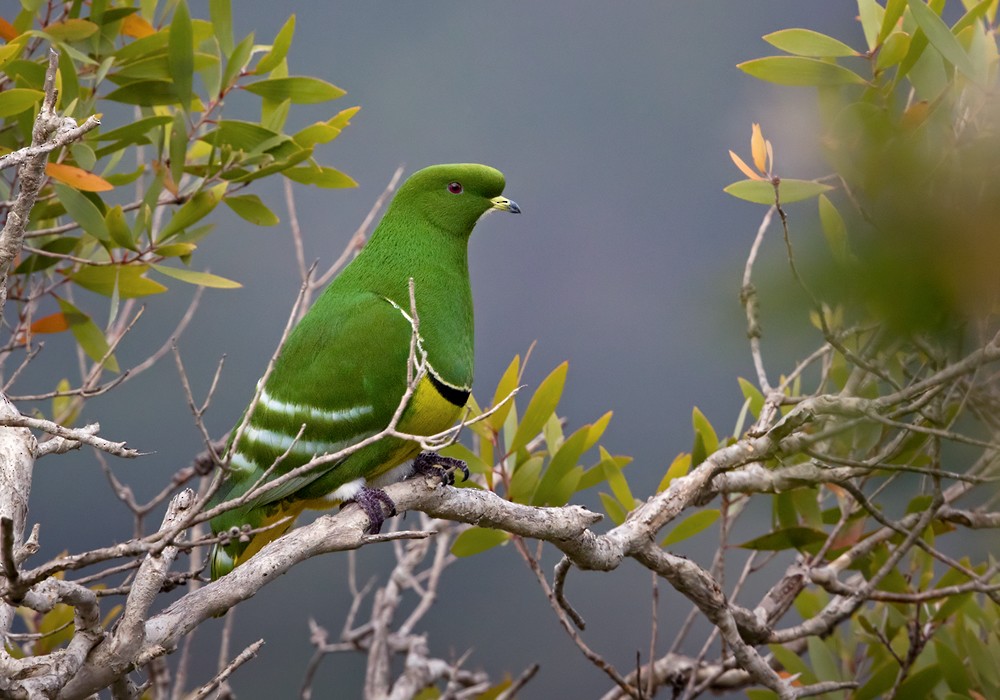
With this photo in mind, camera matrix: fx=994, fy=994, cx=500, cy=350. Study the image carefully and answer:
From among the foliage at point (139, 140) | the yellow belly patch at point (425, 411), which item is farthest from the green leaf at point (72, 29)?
the yellow belly patch at point (425, 411)

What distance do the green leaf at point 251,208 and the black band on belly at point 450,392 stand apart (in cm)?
70

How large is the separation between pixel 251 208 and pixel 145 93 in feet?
1.12

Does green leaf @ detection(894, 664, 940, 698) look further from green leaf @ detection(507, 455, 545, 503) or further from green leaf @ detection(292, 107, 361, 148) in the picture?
green leaf @ detection(292, 107, 361, 148)

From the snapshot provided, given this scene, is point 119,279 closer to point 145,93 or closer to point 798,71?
point 145,93

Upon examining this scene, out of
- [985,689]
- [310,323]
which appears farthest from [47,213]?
[985,689]

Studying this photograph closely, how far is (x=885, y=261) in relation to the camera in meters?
0.46

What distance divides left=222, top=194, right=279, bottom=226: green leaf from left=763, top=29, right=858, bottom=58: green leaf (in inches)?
47.3

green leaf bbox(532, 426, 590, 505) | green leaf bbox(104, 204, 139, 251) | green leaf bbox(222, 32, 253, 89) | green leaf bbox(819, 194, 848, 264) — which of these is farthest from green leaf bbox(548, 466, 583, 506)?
green leaf bbox(819, 194, 848, 264)

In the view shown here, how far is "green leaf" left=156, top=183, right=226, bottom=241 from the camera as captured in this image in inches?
85.8

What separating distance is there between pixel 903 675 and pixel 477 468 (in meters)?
1.12

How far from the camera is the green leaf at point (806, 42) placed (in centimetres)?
183

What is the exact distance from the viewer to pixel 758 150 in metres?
1.86

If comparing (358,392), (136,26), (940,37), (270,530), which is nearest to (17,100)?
(136,26)

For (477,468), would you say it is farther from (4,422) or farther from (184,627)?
(4,422)
